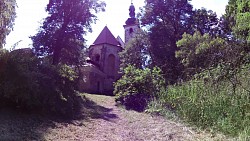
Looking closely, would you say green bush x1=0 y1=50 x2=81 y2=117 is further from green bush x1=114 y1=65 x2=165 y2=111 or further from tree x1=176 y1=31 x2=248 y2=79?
tree x1=176 y1=31 x2=248 y2=79

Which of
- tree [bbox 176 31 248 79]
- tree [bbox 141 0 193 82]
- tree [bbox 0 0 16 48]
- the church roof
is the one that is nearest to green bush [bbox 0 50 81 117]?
tree [bbox 0 0 16 48]

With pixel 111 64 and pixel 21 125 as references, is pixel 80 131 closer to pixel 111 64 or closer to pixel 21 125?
pixel 21 125

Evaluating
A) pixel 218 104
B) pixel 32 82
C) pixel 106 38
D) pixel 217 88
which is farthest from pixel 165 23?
pixel 32 82

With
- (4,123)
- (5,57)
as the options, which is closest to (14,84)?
(5,57)

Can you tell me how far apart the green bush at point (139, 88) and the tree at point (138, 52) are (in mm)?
14034

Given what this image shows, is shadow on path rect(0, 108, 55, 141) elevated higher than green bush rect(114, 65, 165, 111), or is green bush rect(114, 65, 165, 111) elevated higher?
green bush rect(114, 65, 165, 111)

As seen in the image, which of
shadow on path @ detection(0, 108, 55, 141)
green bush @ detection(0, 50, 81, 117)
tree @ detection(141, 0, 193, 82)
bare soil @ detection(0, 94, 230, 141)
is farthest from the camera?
tree @ detection(141, 0, 193, 82)

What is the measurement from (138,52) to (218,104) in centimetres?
2370

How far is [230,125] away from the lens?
6.00 meters

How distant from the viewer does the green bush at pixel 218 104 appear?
611 centimetres

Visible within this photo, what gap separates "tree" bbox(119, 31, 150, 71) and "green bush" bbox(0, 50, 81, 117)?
2000 centimetres

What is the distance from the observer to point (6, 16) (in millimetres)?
8602

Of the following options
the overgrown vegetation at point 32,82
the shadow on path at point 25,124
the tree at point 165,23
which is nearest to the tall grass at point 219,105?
the shadow on path at point 25,124

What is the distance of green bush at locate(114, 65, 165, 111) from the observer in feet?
43.6
